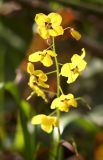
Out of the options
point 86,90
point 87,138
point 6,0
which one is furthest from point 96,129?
point 6,0

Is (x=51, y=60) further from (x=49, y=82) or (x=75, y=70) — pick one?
(x=49, y=82)

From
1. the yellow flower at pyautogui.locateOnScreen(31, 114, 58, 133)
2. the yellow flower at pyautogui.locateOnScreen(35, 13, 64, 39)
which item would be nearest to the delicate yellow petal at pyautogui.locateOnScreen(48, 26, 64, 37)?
the yellow flower at pyautogui.locateOnScreen(35, 13, 64, 39)

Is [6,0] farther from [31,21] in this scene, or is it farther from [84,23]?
[84,23]

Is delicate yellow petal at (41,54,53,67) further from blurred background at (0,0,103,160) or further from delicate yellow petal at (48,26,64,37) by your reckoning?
blurred background at (0,0,103,160)

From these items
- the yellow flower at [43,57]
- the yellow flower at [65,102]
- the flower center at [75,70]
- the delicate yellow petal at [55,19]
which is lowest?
the yellow flower at [65,102]

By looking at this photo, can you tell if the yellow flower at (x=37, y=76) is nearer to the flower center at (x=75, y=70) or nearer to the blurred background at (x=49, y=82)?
the flower center at (x=75, y=70)

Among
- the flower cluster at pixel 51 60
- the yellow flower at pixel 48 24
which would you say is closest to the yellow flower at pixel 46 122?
the flower cluster at pixel 51 60
